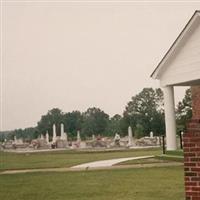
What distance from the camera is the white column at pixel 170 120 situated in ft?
82.1

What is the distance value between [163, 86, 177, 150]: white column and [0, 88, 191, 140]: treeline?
3442 cm

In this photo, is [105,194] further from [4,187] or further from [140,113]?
[140,113]

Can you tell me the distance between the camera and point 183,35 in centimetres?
2192

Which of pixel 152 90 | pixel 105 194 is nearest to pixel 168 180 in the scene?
pixel 105 194

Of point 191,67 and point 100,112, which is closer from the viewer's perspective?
point 191,67

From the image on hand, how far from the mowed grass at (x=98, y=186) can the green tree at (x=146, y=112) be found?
6701cm

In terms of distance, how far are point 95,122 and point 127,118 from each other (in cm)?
2248

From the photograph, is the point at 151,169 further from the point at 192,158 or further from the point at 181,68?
the point at 192,158

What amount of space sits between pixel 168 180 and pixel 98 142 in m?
40.3

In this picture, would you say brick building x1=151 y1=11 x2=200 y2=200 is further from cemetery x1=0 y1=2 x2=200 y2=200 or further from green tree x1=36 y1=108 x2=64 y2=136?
green tree x1=36 y1=108 x2=64 y2=136

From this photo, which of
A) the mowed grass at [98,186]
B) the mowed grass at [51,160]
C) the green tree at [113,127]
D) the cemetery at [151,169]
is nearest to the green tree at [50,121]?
the green tree at [113,127]

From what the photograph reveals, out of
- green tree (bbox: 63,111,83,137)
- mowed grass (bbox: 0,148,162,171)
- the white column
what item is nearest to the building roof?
the white column

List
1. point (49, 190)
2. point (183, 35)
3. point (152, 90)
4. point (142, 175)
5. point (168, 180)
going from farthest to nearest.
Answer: point (152, 90), point (183, 35), point (142, 175), point (168, 180), point (49, 190)

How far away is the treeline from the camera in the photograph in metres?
84.0
